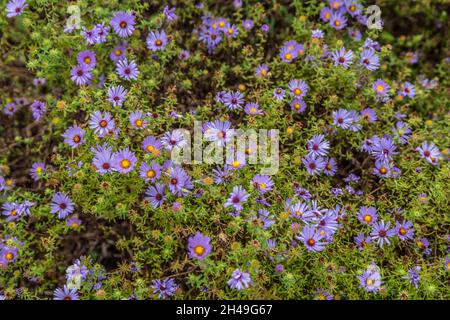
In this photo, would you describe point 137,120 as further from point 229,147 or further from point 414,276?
point 414,276

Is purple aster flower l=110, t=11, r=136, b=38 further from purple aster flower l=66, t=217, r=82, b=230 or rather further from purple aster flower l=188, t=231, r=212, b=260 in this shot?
purple aster flower l=188, t=231, r=212, b=260

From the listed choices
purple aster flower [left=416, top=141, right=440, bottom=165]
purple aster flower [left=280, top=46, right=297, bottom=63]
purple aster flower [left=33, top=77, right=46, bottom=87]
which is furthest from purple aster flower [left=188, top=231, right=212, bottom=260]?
purple aster flower [left=33, top=77, right=46, bottom=87]

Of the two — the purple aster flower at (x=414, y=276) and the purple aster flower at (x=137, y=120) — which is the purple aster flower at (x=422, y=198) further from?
the purple aster flower at (x=137, y=120)

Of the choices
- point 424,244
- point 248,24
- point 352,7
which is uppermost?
point 352,7

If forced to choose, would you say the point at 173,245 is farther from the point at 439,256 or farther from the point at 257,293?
the point at 439,256

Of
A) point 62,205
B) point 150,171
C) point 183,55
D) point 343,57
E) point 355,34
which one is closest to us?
point 150,171

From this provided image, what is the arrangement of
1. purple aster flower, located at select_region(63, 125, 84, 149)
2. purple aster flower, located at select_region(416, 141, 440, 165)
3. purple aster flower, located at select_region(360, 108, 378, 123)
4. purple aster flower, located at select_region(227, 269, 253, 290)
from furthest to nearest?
purple aster flower, located at select_region(360, 108, 378, 123) < purple aster flower, located at select_region(416, 141, 440, 165) < purple aster flower, located at select_region(63, 125, 84, 149) < purple aster flower, located at select_region(227, 269, 253, 290)

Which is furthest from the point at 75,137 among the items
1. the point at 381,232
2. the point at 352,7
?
the point at 352,7
